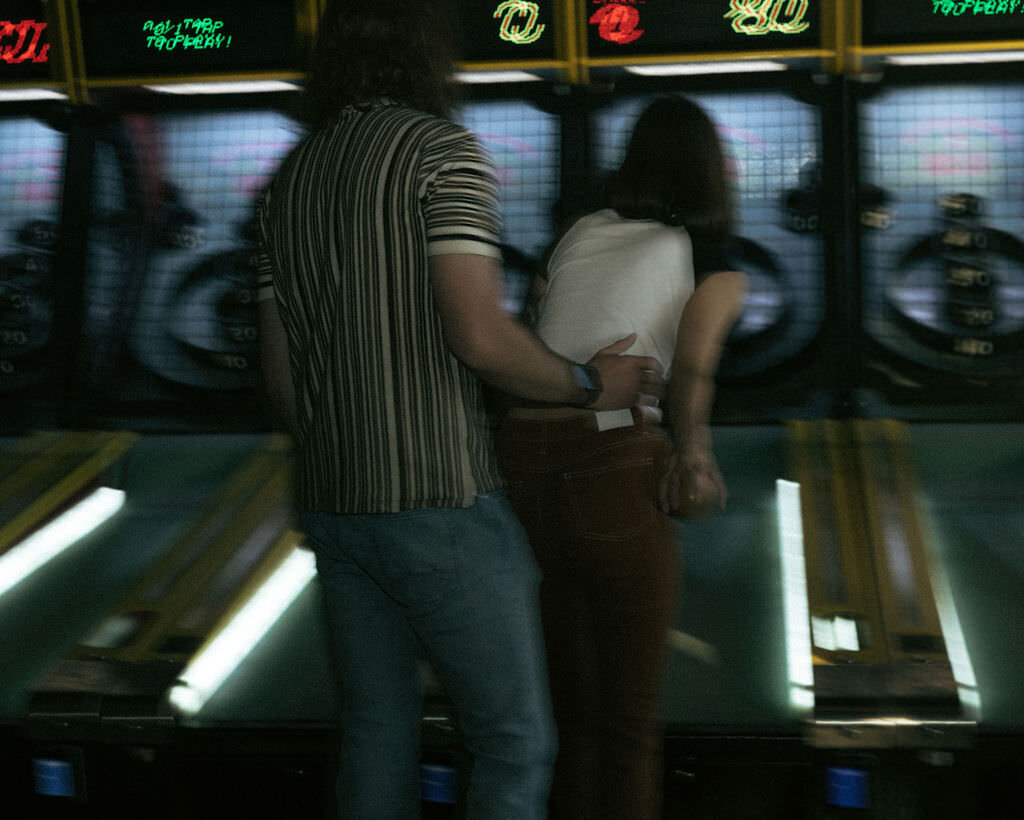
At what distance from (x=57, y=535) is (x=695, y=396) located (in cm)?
138

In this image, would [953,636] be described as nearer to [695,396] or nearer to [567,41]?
[695,396]

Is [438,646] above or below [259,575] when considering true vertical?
above

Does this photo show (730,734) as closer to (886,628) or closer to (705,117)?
(886,628)

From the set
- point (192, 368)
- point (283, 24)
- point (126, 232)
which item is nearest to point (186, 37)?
point (283, 24)

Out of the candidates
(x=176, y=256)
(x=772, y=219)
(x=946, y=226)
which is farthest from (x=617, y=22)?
(x=176, y=256)

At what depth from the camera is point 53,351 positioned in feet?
8.32

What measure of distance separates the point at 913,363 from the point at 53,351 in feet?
5.84

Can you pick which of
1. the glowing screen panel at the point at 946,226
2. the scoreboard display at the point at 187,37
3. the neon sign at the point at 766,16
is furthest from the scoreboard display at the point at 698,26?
the scoreboard display at the point at 187,37

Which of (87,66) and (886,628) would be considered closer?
(886,628)

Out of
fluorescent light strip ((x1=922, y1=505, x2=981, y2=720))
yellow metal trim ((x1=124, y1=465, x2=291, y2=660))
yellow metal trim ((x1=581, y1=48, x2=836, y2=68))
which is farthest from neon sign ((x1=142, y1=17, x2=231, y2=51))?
fluorescent light strip ((x1=922, y1=505, x2=981, y2=720))

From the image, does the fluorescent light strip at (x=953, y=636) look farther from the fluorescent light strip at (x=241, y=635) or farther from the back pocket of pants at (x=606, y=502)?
the fluorescent light strip at (x=241, y=635)

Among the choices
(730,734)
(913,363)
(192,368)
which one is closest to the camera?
(730,734)

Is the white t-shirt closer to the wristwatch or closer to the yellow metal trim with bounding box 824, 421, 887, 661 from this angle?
the wristwatch

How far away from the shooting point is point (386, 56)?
134 centimetres
